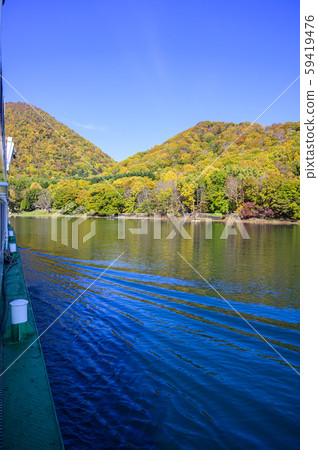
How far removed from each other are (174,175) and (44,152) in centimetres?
6911

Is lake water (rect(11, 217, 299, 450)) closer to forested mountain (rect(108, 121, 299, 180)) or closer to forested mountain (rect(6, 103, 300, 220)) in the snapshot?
forested mountain (rect(6, 103, 300, 220))

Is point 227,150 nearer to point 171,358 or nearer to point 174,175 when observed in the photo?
point 174,175

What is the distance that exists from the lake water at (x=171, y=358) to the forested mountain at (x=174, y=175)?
2503 cm

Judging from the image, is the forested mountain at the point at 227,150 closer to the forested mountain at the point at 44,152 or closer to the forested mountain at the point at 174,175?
the forested mountain at the point at 174,175

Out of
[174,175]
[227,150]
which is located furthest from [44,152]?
[227,150]

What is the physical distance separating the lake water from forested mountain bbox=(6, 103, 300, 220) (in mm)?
25034

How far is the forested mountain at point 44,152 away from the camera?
121m

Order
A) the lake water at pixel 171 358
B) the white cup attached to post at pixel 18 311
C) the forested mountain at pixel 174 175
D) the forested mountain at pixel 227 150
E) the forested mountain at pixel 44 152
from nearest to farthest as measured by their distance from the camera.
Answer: the lake water at pixel 171 358
the white cup attached to post at pixel 18 311
the forested mountain at pixel 174 175
the forested mountain at pixel 227 150
the forested mountain at pixel 44 152

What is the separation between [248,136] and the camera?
119 m

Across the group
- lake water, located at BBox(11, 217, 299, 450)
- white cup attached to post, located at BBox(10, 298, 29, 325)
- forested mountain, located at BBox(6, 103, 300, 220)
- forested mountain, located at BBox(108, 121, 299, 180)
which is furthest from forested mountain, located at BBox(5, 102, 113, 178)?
white cup attached to post, located at BBox(10, 298, 29, 325)

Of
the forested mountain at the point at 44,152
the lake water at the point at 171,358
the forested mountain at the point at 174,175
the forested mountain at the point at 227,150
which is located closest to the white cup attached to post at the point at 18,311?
the lake water at the point at 171,358

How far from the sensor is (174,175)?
3275 inches

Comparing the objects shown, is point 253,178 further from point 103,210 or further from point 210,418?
point 210,418

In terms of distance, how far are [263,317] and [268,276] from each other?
514cm
